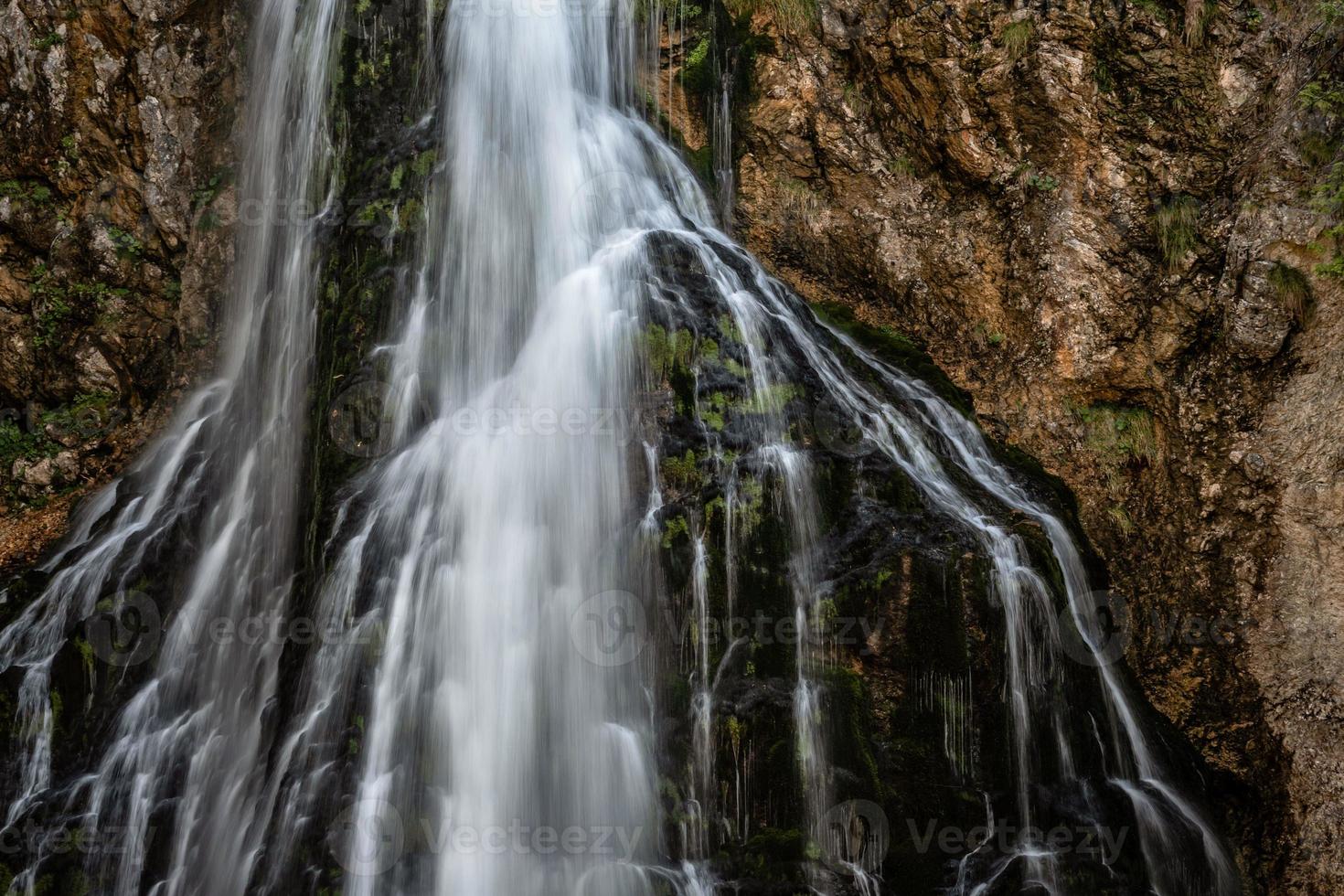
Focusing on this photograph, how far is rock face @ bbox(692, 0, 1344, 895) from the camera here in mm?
5934

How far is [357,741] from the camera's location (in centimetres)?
563

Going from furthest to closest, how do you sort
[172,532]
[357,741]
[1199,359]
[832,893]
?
[172,532] < [1199,359] < [357,741] < [832,893]

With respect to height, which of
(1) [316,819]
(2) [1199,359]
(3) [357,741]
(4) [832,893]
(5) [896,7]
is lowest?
(4) [832,893]

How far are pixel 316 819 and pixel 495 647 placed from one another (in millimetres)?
1452

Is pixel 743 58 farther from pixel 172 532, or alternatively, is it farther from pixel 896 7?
pixel 172 532

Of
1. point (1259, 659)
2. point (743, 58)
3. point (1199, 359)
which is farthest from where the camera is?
point (743, 58)

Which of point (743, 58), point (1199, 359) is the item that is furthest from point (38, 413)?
point (1199, 359)

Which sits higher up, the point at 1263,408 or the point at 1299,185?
the point at 1299,185
